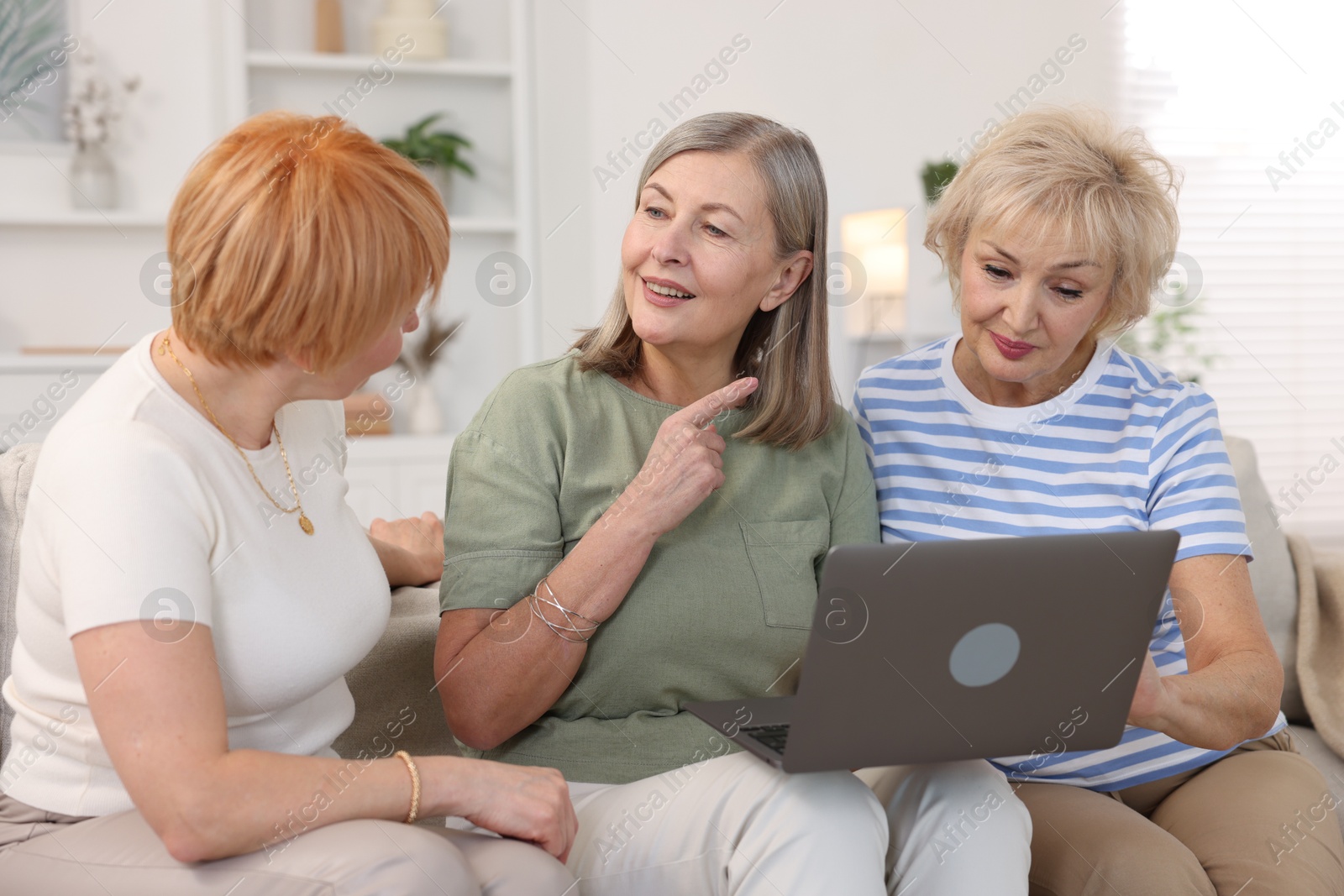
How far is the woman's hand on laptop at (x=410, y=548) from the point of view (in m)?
1.50

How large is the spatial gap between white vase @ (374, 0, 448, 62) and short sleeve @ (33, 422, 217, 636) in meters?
2.94

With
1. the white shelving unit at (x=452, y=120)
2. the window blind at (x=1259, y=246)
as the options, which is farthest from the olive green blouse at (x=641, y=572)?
the window blind at (x=1259, y=246)

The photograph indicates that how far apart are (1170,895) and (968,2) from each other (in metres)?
3.58

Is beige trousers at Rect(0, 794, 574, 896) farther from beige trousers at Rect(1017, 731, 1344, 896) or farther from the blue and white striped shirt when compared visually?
the blue and white striped shirt

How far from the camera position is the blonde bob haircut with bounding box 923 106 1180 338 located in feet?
4.59

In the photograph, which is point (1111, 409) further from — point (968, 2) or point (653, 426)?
point (968, 2)

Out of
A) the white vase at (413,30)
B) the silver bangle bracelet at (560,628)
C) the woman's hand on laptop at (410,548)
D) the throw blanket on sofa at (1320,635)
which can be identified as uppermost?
the white vase at (413,30)

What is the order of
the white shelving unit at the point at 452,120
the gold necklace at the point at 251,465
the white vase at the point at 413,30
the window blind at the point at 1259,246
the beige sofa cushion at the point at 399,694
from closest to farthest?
the gold necklace at the point at 251,465, the beige sofa cushion at the point at 399,694, the white shelving unit at the point at 452,120, the white vase at the point at 413,30, the window blind at the point at 1259,246

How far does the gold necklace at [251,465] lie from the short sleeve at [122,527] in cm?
8

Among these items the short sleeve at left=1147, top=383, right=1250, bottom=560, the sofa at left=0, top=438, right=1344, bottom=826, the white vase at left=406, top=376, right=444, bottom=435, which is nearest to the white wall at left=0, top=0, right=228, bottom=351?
the white vase at left=406, top=376, right=444, bottom=435

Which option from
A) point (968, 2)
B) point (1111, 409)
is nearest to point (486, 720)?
point (1111, 409)

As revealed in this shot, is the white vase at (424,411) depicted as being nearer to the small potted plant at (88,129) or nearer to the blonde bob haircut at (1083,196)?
the small potted plant at (88,129)

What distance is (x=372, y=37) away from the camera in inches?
143

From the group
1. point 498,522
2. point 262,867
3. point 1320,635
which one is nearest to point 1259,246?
point 1320,635
